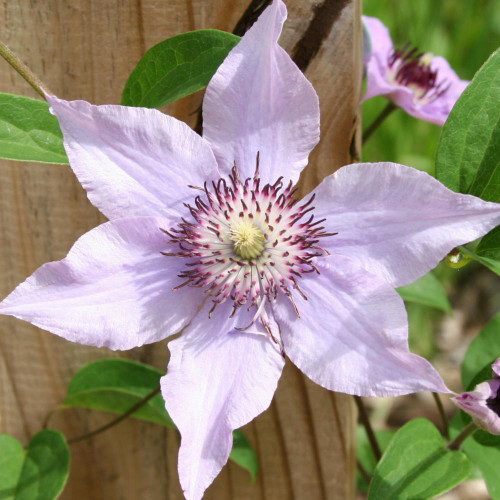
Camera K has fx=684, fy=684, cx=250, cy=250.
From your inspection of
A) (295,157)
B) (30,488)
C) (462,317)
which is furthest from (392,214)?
(462,317)

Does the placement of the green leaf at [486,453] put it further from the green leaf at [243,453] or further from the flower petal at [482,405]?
the green leaf at [243,453]

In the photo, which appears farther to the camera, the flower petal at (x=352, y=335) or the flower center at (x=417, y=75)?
the flower center at (x=417, y=75)

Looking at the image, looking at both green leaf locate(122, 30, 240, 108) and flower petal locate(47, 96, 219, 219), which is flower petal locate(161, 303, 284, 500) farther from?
green leaf locate(122, 30, 240, 108)

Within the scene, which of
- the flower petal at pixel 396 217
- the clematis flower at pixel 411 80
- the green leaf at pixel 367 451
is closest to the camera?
the flower petal at pixel 396 217

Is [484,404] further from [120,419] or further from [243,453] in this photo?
[120,419]

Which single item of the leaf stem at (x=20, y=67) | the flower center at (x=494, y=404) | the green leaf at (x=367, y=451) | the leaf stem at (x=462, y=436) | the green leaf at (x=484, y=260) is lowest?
the green leaf at (x=367, y=451)

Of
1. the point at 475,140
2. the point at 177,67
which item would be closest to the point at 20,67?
the point at 177,67

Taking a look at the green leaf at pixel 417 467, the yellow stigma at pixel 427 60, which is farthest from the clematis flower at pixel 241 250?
the yellow stigma at pixel 427 60
